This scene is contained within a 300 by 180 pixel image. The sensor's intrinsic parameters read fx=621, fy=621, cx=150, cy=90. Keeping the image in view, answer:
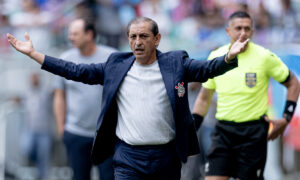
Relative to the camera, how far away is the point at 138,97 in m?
5.95

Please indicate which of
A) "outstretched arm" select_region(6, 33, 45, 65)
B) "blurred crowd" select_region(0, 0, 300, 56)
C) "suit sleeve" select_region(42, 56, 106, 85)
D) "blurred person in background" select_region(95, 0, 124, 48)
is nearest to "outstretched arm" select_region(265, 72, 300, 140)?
"suit sleeve" select_region(42, 56, 106, 85)

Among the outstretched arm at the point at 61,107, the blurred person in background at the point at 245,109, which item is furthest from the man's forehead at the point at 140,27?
the outstretched arm at the point at 61,107

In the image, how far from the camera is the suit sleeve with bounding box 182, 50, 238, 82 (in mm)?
5523

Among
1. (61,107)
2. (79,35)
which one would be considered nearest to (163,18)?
(79,35)

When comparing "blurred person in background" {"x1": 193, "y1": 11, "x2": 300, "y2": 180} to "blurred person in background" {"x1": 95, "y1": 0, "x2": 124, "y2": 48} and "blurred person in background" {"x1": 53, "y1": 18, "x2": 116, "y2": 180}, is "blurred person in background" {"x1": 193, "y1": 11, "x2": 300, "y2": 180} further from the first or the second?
"blurred person in background" {"x1": 95, "y1": 0, "x2": 124, "y2": 48}

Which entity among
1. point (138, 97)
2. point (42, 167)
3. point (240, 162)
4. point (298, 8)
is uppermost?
point (298, 8)

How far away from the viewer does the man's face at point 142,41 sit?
19.3 ft

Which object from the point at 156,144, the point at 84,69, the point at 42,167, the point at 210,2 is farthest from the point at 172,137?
the point at 210,2

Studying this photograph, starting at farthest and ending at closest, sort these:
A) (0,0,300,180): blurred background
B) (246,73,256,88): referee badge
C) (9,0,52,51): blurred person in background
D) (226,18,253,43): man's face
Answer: (9,0,52,51): blurred person in background → (0,0,300,180): blurred background → (226,18,253,43): man's face → (246,73,256,88): referee badge

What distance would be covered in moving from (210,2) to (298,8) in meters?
2.38

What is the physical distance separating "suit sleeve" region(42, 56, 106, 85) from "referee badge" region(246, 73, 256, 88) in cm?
195

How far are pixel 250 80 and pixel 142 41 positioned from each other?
73.2 inches

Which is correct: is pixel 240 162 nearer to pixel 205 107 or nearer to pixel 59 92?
pixel 205 107

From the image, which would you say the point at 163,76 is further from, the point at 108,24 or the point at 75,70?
the point at 108,24
